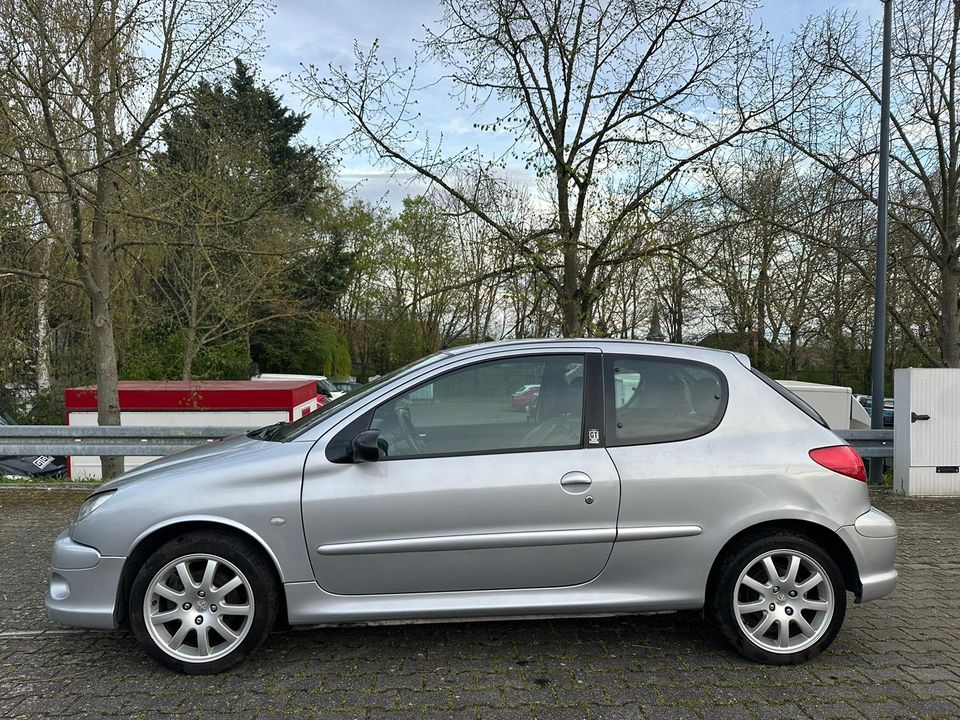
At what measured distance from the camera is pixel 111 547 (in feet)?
11.4

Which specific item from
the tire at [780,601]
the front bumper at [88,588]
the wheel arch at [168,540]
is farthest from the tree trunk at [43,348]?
the tire at [780,601]

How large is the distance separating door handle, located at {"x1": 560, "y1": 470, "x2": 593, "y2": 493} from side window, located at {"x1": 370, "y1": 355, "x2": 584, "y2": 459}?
0.17 m

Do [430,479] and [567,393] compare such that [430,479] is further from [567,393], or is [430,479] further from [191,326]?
[191,326]

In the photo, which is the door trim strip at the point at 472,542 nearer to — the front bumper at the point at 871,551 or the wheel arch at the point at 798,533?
the wheel arch at the point at 798,533

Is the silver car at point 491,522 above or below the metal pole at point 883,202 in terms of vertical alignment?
below

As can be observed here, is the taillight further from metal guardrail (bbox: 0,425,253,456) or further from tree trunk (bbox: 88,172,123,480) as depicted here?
tree trunk (bbox: 88,172,123,480)

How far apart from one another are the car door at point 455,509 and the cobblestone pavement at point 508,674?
44cm

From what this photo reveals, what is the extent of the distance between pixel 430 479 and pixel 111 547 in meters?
1.57

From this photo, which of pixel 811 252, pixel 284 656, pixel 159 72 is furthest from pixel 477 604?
pixel 811 252

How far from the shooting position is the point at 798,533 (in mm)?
3732

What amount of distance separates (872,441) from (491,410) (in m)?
5.88

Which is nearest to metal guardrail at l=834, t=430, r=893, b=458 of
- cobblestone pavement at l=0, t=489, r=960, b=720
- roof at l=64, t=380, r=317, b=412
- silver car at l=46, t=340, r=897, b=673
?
cobblestone pavement at l=0, t=489, r=960, b=720

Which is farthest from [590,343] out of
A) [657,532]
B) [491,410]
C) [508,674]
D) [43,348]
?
[43,348]

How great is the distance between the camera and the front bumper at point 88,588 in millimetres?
3492
